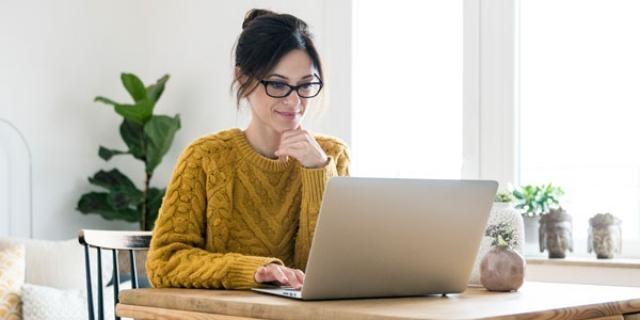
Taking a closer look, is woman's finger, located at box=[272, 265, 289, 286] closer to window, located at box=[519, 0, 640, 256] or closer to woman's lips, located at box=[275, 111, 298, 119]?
woman's lips, located at box=[275, 111, 298, 119]

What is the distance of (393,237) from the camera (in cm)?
165

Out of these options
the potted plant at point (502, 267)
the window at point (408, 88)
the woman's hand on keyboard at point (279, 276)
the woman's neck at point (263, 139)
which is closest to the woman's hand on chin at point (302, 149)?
the woman's neck at point (263, 139)

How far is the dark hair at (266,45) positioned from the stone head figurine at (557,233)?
156 cm

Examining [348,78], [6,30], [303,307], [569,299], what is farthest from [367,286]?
[6,30]

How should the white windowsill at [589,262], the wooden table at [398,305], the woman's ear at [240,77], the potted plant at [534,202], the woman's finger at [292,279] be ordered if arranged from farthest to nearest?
the potted plant at [534,202] < the white windowsill at [589,262] < the woman's ear at [240,77] < the woman's finger at [292,279] < the wooden table at [398,305]

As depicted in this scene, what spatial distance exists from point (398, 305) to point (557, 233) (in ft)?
6.50

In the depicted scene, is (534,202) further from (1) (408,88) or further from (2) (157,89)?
(2) (157,89)

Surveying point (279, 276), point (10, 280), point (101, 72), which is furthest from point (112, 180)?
point (279, 276)

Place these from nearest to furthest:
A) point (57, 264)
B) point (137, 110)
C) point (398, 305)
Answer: point (398, 305), point (57, 264), point (137, 110)

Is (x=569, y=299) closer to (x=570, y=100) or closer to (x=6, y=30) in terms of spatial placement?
(x=570, y=100)

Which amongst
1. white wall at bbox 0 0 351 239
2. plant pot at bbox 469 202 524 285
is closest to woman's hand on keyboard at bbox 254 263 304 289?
plant pot at bbox 469 202 524 285

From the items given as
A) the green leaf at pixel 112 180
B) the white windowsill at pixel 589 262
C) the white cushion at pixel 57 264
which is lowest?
the white cushion at pixel 57 264

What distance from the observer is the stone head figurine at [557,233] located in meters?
3.44

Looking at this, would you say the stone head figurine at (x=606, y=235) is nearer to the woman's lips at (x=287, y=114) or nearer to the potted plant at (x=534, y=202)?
the potted plant at (x=534, y=202)
